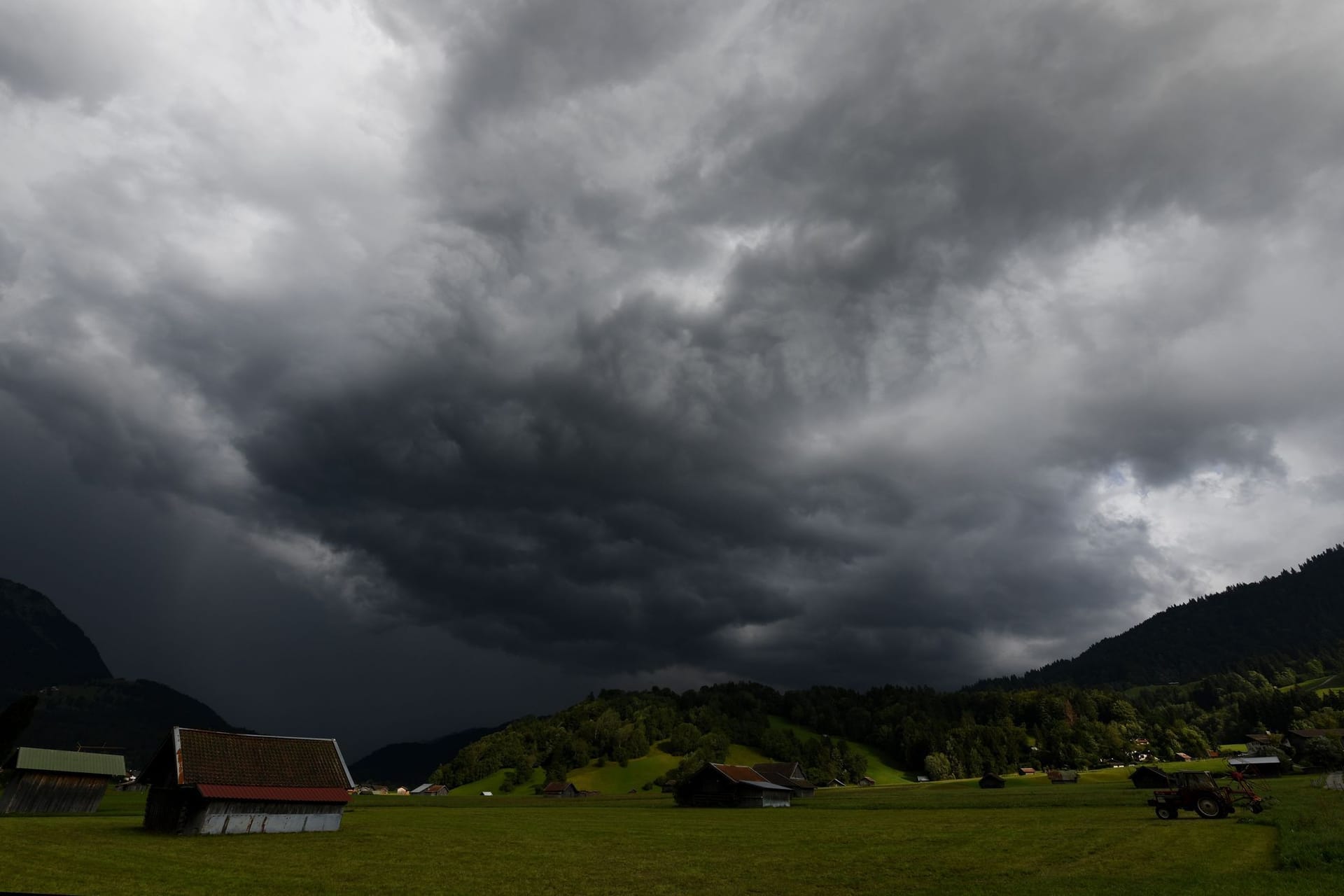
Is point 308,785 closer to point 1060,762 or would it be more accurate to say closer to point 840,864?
point 840,864

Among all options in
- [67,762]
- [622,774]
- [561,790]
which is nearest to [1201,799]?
[67,762]

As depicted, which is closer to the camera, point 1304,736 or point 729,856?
point 729,856

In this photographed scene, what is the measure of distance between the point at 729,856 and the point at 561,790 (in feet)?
440

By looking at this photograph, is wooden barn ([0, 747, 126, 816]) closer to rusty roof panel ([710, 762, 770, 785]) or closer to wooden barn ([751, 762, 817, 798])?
rusty roof panel ([710, 762, 770, 785])

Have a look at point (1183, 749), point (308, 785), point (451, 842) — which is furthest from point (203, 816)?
point (1183, 749)

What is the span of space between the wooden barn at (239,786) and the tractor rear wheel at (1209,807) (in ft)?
190

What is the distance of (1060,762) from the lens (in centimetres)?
18838

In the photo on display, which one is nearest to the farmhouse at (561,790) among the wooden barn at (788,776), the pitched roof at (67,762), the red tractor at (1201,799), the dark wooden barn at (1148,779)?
the wooden barn at (788,776)

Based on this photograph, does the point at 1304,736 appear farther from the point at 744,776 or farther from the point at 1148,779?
the point at 744,776

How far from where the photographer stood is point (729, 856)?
116 feet

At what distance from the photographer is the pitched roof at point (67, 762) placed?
65.2m

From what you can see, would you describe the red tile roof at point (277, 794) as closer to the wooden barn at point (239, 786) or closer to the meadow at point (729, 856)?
the wooden barn at point (239, 786)

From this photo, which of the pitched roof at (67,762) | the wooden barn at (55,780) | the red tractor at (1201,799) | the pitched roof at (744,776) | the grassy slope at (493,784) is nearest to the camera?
the red tractor at (1201,799)

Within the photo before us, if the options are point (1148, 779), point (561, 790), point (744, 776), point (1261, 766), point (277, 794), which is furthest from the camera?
point (561, 790)
